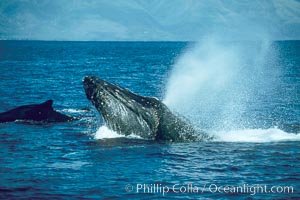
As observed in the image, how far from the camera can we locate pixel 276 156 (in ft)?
62.7

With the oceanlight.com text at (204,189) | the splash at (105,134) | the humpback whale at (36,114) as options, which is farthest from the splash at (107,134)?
the humpback whale at (36,114)

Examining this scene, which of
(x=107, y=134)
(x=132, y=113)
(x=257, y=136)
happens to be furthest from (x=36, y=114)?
(x=257, y=136)

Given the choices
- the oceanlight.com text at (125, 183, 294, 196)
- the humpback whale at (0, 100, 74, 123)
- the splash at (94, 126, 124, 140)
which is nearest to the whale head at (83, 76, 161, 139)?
the splash at (94, 126, 124, 140)

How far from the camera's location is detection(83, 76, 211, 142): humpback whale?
1939cm

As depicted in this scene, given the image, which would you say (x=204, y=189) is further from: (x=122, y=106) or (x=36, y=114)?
(x=36, y=114)

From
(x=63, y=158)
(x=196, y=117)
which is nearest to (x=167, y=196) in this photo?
→ (x=63, y=158)

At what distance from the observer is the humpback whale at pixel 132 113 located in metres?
19.4

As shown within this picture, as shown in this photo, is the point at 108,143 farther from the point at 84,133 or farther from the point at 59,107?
the point at 59,107

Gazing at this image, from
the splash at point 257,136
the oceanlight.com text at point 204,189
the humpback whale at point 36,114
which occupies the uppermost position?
the humpback whale at point 36,114

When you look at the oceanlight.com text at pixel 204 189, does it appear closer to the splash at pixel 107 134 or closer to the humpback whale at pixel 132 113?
the humpback whale at pixel 132 113

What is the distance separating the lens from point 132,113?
19406mm

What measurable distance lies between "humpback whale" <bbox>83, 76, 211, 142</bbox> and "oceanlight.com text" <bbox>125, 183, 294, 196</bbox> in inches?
173

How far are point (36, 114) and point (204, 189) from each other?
15278mm

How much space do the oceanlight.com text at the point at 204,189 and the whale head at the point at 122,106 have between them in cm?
439
